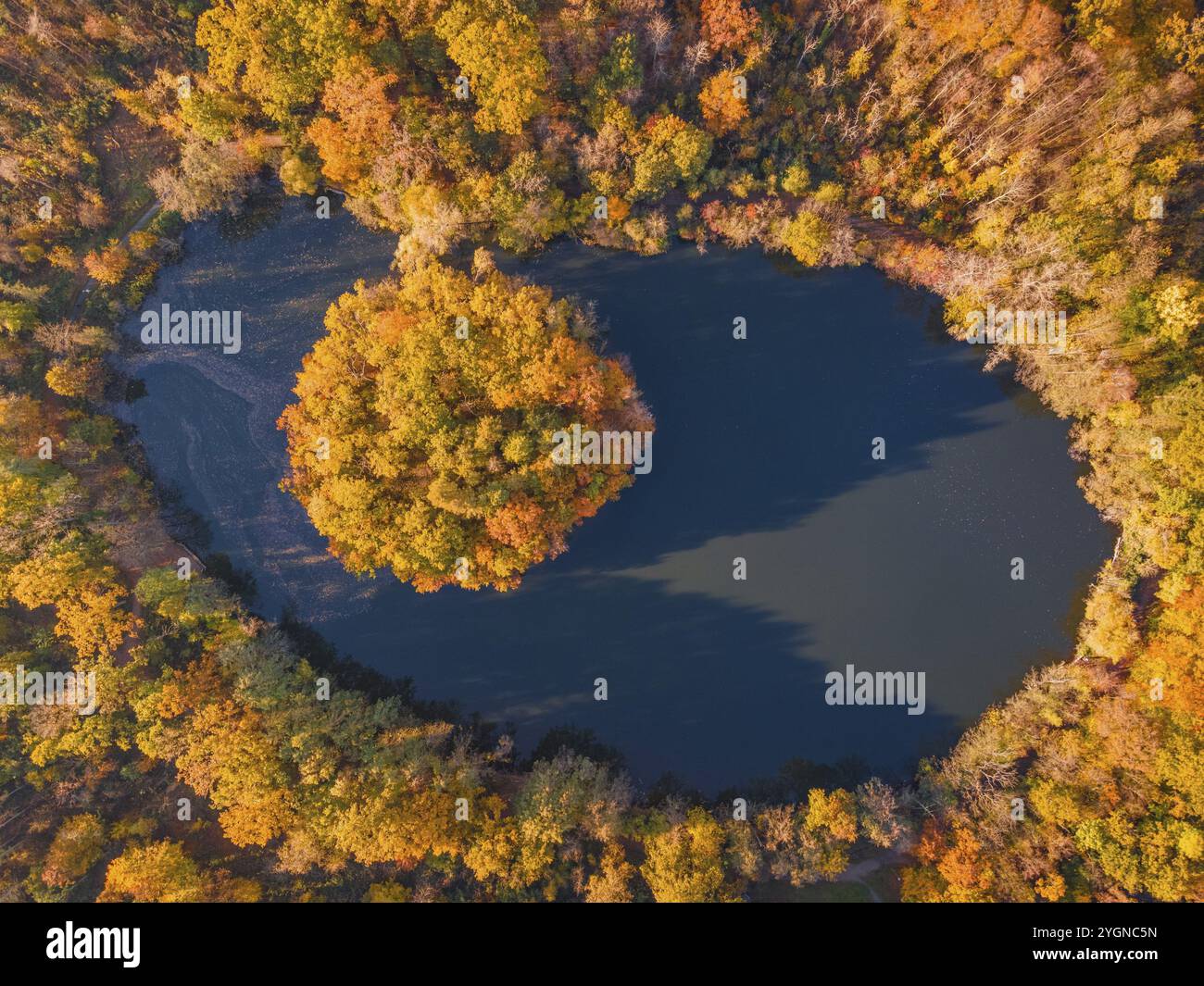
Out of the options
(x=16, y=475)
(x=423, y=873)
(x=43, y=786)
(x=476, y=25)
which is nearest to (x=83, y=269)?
(x=16, y=475)

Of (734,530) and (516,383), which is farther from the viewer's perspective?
(734,530)

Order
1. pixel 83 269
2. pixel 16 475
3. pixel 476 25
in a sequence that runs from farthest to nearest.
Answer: pixel 83 269 < pixel 16 475 < pixel 476 25

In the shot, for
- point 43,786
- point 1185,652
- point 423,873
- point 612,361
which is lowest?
point 423,873

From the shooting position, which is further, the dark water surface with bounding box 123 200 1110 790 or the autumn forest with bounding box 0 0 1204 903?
the dark water surface with bounding box 123 200 1110 790

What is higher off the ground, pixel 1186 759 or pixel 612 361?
pixel 612 361

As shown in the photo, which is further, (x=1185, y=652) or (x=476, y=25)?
(x=1185, y=652)

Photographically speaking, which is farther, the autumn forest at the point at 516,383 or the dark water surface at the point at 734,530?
the dark water surface at the point at 734,530

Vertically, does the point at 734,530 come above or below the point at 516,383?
below

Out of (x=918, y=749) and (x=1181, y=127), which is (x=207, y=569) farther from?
(x=1181, y=127)
